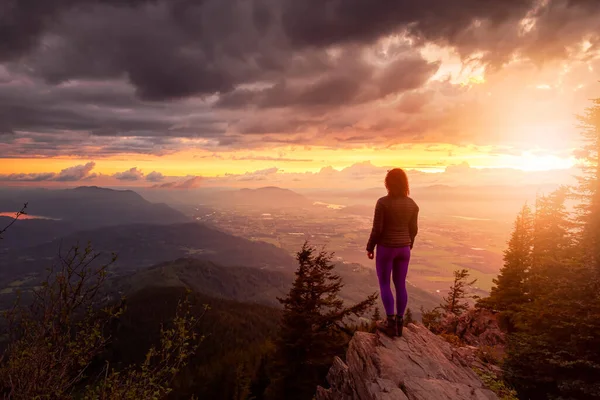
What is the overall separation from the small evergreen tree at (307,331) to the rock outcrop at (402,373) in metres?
8.99

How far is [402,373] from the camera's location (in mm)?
8539

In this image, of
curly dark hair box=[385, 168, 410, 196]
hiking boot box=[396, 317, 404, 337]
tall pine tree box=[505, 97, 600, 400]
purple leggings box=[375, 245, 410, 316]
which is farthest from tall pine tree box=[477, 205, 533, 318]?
curly dark hair box=[385, 168, 410, 196]

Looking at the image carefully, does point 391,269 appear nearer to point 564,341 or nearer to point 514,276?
point 564,341

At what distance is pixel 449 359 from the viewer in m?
10.6

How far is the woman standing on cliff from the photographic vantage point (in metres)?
9.06

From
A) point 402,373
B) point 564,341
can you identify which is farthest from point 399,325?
point 564,341

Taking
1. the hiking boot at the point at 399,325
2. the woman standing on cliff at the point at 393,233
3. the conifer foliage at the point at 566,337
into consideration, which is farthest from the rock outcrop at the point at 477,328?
the woman standing on cliff at the point at 393,233

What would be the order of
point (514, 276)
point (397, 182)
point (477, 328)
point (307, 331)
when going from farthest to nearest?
point (514, 276) < point (477, 328) < point (307, 331) < point (397, 182)

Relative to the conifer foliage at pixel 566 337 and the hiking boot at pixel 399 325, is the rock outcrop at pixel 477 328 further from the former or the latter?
the hiking boot at pixel 399 325

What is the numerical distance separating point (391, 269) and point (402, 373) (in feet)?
9.42

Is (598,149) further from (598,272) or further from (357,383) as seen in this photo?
(357,383)

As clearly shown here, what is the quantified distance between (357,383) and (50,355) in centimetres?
770

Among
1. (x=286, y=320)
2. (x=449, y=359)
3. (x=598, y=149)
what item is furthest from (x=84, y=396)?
(x=598, y=149)

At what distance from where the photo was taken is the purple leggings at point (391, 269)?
30.1 feet
